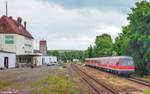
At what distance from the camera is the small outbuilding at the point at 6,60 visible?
80188 mm

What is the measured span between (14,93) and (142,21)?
26.3 metres

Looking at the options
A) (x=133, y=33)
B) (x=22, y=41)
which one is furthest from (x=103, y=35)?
(x=133, y=33)

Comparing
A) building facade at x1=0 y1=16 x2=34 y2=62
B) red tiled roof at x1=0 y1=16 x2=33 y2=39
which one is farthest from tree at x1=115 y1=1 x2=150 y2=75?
red tiled roof at x1=0 y1=16 x2=33 y2=39

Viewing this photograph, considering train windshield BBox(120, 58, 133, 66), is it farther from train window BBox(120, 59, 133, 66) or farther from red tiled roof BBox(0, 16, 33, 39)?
red tiled roof BBox(0, 16, 33, 39)

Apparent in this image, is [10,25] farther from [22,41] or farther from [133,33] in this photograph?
[133,33]

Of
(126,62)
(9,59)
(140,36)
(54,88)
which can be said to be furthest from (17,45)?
(54,88)

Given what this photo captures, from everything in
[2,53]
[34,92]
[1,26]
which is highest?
[1,26]

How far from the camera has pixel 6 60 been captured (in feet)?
278

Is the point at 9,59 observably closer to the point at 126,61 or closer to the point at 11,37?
the point at 11,37

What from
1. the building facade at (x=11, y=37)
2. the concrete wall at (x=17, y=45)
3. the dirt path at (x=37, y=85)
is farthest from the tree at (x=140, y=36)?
the concrete wall at (x=17, y=45)

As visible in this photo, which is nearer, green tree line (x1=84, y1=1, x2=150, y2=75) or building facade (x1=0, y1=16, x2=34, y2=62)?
green tree line (x1=84, y1=1, x2=150, y2=75)

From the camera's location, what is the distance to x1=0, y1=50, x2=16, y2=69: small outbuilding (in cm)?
8019

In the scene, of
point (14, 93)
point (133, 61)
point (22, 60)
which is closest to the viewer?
point (14, 93)

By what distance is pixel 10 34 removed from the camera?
113 meters
